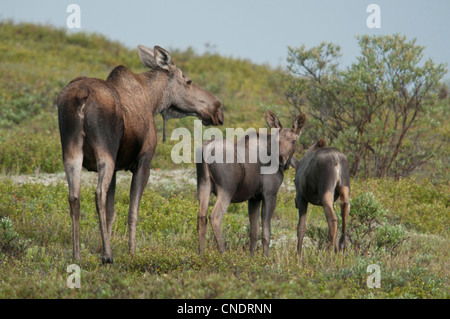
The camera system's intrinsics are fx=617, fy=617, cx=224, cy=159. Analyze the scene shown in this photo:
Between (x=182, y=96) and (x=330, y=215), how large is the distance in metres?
2.74

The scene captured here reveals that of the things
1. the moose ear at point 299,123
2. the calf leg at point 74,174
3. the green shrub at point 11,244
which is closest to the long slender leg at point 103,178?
the calf leg at point 74,174

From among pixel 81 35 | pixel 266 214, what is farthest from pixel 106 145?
pixel 81 35

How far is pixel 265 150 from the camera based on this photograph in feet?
30.7

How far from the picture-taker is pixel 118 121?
7.40 m

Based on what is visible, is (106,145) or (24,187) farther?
(24,187)

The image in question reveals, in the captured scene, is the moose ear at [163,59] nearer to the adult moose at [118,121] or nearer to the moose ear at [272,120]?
the adult moose at [118,121]

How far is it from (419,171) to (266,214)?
1110 cm

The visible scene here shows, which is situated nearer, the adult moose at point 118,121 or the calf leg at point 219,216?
the adult moose at point 118,121

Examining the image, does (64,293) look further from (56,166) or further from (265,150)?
(56,166)

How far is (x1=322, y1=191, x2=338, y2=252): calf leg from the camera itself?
28.9ft

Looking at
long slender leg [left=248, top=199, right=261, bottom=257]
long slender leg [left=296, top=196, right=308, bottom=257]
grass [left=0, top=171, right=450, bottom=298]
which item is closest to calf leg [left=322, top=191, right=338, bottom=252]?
grass [left=0, top=171, right=450, bottom=298]

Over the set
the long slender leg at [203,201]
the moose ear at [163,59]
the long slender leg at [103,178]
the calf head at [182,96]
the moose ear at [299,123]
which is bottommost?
the long slender leg at [203,201]

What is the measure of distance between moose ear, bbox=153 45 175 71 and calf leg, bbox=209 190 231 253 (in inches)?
77.3

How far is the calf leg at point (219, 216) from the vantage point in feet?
27.6
